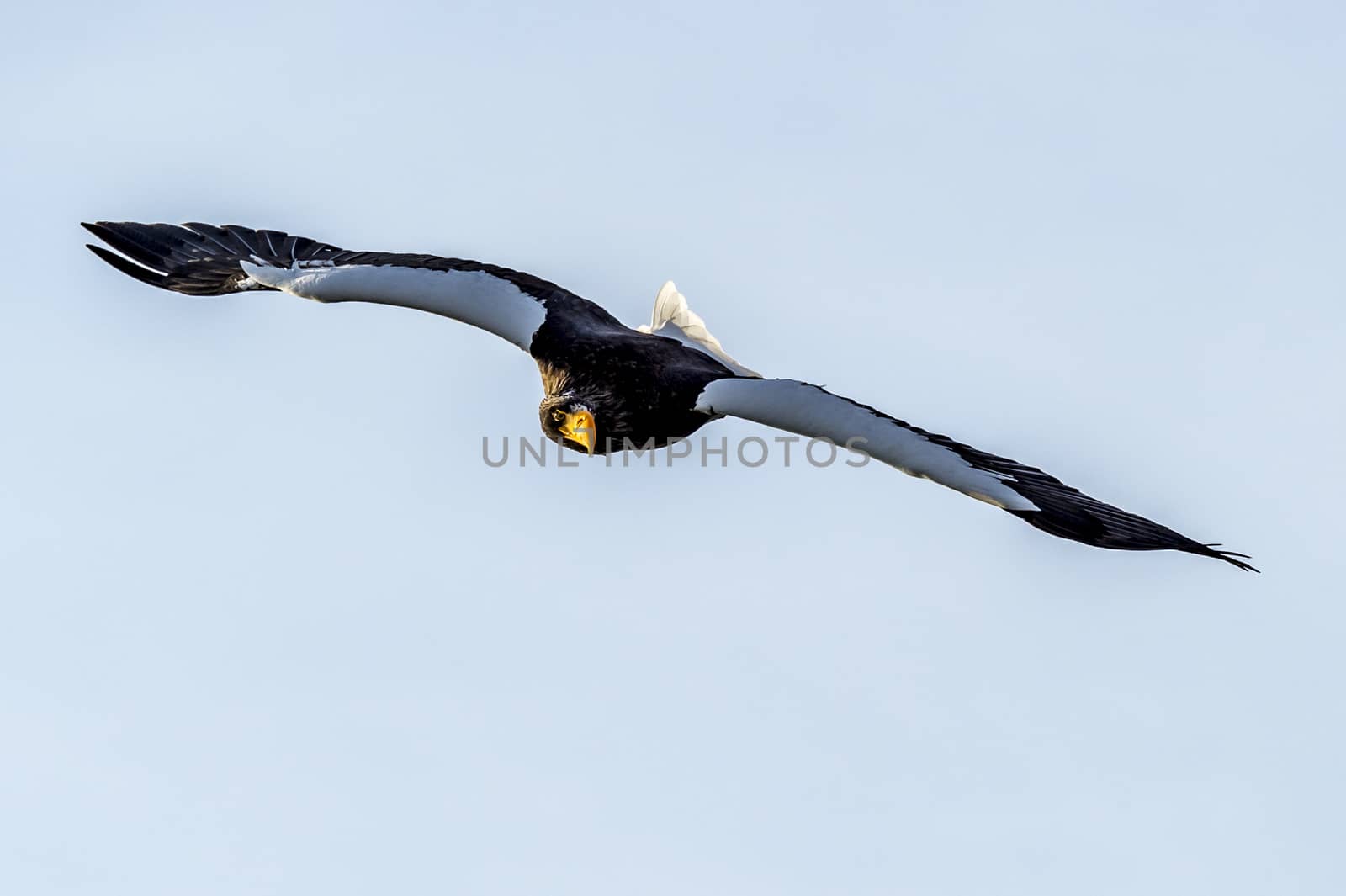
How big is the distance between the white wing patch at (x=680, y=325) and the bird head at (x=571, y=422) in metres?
2.32

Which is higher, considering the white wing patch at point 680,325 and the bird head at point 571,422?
the white wing patch at point 680,325

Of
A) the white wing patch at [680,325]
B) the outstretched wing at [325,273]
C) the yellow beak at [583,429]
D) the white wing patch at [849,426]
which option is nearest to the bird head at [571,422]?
the yellow beak at [583,429]

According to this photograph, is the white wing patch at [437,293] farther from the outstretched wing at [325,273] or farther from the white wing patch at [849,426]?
the white wing patch at [849,426]

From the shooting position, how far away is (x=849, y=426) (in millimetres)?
10734

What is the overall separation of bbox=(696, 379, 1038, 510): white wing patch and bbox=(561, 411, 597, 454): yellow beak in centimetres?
78

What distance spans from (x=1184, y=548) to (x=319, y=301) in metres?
6.99

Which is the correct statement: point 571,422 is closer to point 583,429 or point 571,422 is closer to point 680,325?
point 583,429

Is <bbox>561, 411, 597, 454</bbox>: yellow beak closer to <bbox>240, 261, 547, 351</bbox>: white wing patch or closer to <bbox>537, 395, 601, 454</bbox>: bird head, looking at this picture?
<bbox>537, 395, 601, 454</bbox>: bird head

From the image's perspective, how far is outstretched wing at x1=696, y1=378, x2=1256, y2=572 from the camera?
998cm

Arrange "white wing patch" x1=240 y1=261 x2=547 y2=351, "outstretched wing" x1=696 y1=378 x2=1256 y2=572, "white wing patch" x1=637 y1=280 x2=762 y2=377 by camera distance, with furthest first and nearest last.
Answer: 1. "white wing patch" x1=637 y1=280 x2=762 y2=377
2. "white wing patch" x1=240 y1=261 x2=547 y2=351
3. "outstretched wing" x1=696 y1=378 x2=1256 y2=572

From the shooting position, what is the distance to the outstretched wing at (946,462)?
998 cm

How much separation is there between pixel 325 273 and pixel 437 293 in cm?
96

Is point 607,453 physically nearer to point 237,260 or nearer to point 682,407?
point 682,407

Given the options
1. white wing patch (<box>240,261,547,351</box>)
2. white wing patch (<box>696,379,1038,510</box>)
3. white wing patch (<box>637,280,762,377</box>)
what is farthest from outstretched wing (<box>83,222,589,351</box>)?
white wing patch (<box>696,379,1038,510</box>)
